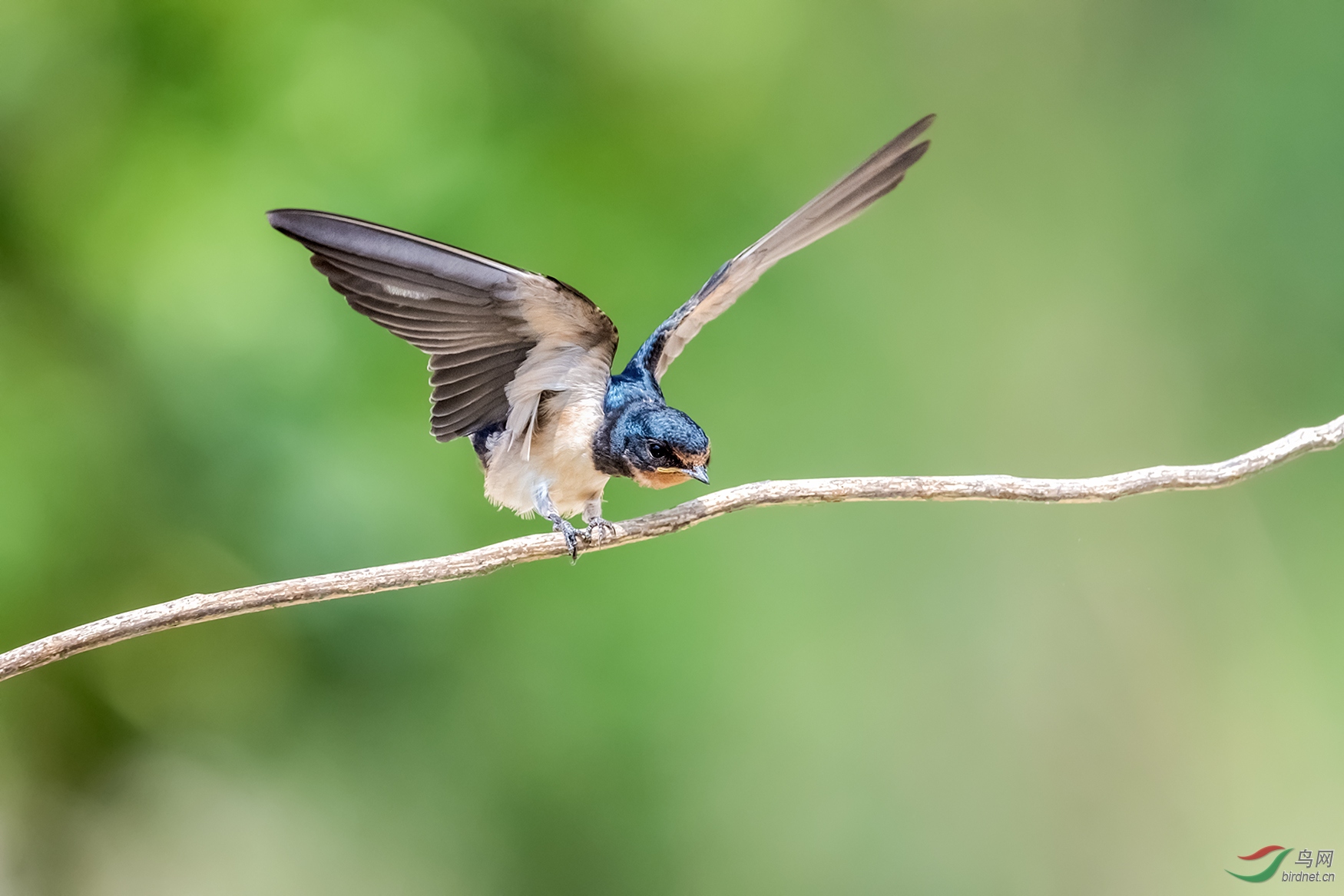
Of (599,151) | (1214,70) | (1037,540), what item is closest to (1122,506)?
(1037,540)

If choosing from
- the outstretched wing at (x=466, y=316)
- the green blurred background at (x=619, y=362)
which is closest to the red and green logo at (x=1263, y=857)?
the green blurred background at (x=619, y=362)

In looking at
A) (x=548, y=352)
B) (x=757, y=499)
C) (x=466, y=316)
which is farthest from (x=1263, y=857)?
(x=466, y=316)

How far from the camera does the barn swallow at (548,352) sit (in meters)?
1.43

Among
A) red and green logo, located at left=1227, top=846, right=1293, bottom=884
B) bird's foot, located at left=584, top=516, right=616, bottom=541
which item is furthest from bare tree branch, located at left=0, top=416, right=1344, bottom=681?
red and green logo, located at left=1227, top=846, right=1293, bottom=884

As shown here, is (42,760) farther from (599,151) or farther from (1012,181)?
(1012,181)

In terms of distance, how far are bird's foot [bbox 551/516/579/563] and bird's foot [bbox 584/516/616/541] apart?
16 millimetres

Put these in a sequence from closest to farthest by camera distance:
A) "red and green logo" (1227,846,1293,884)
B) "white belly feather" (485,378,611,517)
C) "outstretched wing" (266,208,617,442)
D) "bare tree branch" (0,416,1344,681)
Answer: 1. "bare tree branch" (0,416,1344,681)
2. "outstretched wing" (266,208,617,442)
3. "white belly feather" (485,378,611,517)
4. "red and green logo" (1227,846,1293,884)

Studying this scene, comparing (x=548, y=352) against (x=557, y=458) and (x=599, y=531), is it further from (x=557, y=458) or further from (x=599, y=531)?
(x=599, y=531)

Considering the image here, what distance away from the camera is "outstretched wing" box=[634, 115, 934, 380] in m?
1.59

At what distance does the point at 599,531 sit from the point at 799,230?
22.4 inches

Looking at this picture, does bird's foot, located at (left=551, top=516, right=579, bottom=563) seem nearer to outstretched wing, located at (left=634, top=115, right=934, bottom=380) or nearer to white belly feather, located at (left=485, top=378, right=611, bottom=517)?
white belly feather, located at (left=485, top=378, right=611, bottom=517)

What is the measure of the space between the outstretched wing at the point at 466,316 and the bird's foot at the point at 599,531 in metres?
0.22

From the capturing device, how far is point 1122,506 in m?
2.55

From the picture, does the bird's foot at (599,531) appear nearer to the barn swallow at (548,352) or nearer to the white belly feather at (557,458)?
the barn swallow at (548,352)
